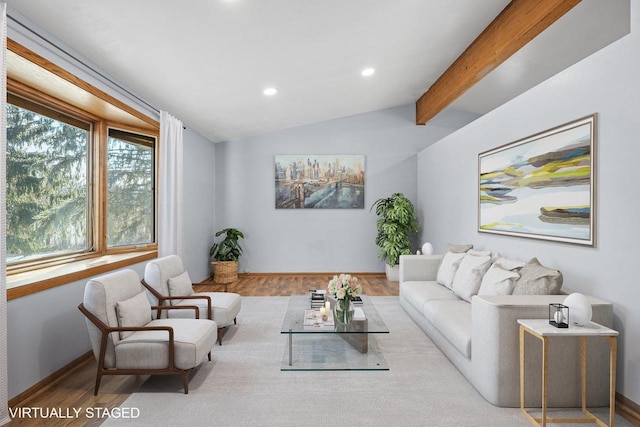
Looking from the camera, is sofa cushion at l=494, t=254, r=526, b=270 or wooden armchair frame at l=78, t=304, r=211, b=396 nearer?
wooden armchair frame at l=78, t=304, r=211, b=396

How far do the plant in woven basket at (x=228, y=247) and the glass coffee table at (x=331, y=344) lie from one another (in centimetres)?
363

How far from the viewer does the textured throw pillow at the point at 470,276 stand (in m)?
3.81

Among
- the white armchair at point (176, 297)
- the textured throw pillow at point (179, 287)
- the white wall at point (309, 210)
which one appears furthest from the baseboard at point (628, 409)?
the white wall at point (309, 210)

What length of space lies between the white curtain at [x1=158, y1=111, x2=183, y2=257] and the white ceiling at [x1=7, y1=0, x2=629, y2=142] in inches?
11.8

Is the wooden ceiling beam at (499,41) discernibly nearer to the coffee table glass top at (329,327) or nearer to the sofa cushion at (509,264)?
the sofa cushion at (509,264)

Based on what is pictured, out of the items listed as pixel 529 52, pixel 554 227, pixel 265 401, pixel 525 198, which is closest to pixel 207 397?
pixel 265 401

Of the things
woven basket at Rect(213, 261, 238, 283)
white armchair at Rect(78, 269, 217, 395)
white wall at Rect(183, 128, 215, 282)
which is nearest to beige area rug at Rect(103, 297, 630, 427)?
Result: white armchair at Rect(78, 269, 217, 395)

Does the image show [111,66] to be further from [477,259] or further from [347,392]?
[477,259]

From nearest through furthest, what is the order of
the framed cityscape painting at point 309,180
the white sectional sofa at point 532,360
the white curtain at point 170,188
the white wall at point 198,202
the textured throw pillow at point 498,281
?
1. the white sectional sofa at point 532,360
2. the textured throw pillow at point 498,281
3. the white curtain at point 170,188
4. the white wall at point 198,202
5. the framed cityscape painting at point 309,180

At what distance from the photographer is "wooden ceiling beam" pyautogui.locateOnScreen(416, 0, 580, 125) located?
3383 mm

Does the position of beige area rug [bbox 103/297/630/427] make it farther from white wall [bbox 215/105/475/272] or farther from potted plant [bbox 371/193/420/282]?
white wall [bbox 215/105/475/272]

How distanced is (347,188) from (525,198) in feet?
13.6

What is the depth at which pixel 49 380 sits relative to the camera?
2.97 meters

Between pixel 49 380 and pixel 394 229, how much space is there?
5.36m
